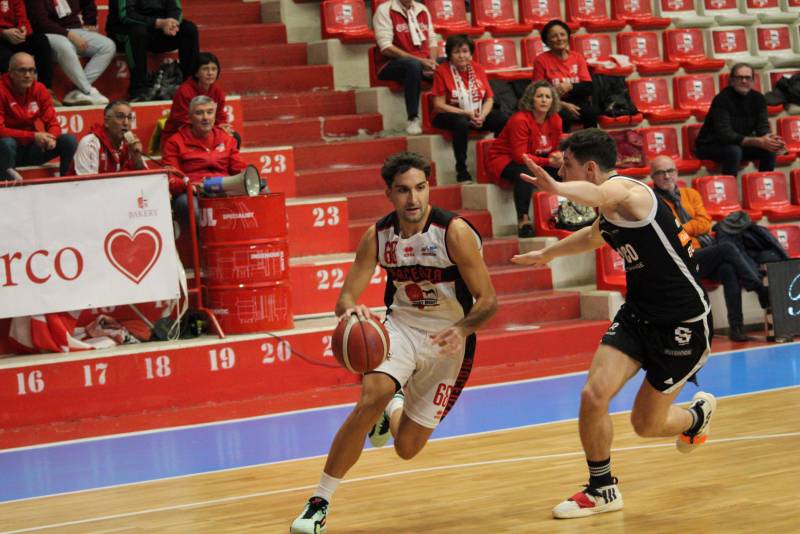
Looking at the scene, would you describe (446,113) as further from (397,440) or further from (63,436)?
(397,440)

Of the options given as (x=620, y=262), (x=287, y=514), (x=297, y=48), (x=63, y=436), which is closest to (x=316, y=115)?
(x=297, y=48)

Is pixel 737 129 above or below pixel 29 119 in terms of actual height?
below

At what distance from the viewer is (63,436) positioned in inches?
312

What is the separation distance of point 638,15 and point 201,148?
22.2ft

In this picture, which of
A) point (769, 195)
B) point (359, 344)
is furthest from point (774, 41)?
point (359, 344)

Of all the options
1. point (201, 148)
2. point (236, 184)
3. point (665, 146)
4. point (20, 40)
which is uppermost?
point (20, 40)

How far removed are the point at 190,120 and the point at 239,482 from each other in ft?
13.0

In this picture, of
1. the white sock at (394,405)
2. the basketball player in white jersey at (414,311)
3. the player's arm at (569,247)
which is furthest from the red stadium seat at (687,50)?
the basketball player in white jersey at (414,311)

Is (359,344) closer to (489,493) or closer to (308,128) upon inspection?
(489,493)

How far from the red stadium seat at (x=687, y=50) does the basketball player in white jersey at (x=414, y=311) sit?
908cm

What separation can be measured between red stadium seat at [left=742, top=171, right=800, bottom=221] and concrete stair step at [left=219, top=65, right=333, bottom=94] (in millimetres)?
4279

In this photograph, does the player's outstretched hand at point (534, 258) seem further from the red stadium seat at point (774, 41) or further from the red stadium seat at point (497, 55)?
the red stadium seat at point (774, 41)

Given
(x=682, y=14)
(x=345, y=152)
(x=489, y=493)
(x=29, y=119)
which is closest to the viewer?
(x=489, y=493)

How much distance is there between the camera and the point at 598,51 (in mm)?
13102
